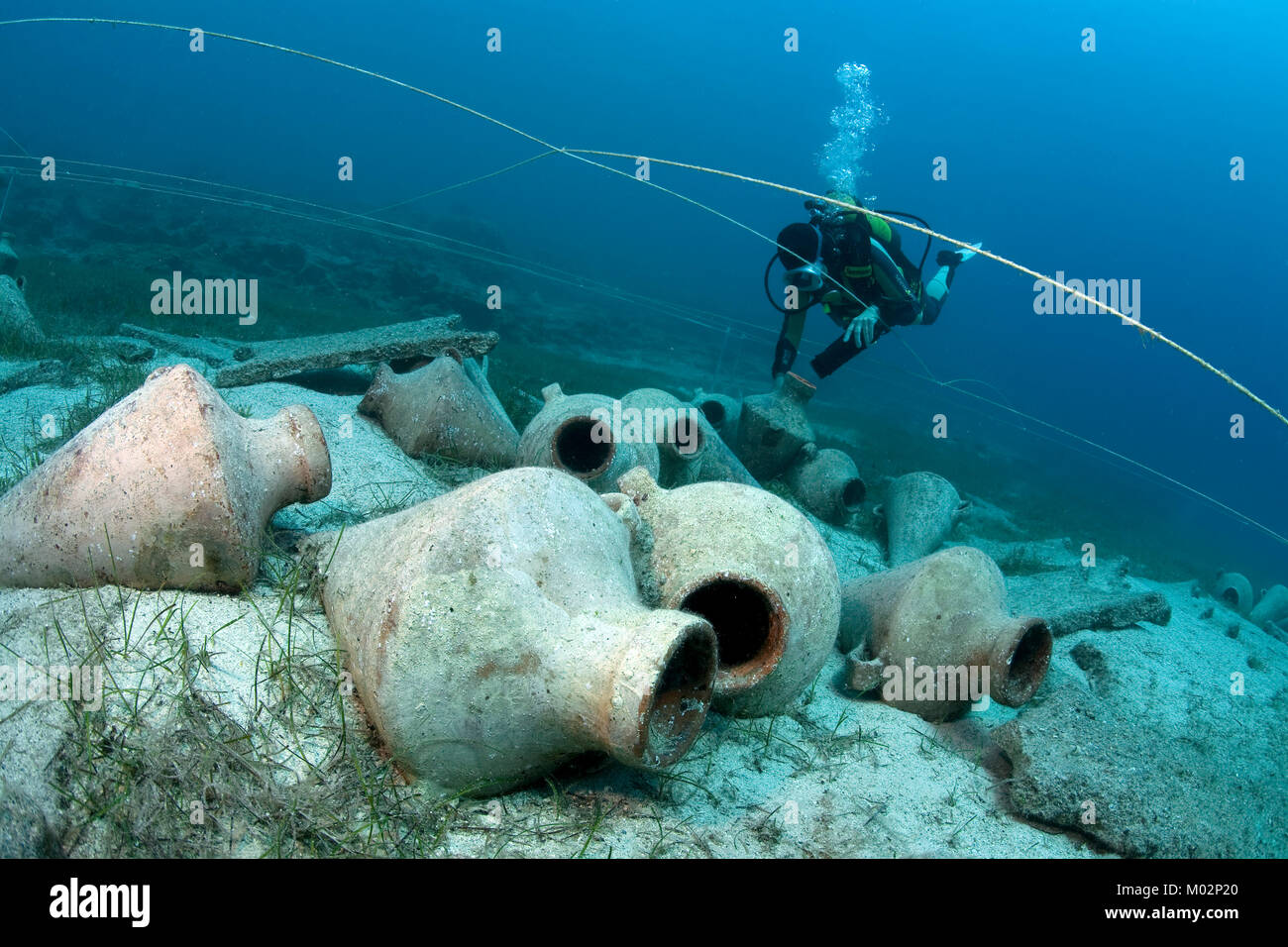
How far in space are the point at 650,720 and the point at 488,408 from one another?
3968 mm

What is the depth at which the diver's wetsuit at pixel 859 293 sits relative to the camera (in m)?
7.45

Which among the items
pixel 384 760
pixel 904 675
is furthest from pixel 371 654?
pixel 904 675

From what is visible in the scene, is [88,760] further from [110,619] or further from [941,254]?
[941,254]

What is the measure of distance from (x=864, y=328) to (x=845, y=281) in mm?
639

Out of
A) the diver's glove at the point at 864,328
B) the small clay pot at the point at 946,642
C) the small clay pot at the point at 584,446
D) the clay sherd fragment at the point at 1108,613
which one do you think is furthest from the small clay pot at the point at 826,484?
the small clay pot at the point at 946,642

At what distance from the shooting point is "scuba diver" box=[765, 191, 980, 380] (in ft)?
24.3

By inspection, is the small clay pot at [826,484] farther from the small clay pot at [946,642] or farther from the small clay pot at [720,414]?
the small clay pot at [946,642]

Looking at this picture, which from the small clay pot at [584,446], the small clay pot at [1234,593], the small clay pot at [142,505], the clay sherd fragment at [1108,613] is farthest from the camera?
the small clay pot at [1234,593]

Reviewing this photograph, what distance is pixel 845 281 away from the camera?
773 cm

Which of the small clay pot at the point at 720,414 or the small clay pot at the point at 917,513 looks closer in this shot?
the small clay pot at the point at 917,513

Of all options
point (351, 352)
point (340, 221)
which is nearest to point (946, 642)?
point (351, 352)

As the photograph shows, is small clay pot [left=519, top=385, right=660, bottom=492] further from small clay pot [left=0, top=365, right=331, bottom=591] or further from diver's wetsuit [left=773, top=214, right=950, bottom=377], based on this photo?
diver's wetsuit [left=773, top=214, right=950, bottom=377]

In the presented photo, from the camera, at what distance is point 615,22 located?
101m

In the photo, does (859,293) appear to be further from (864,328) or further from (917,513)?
(917,513)
